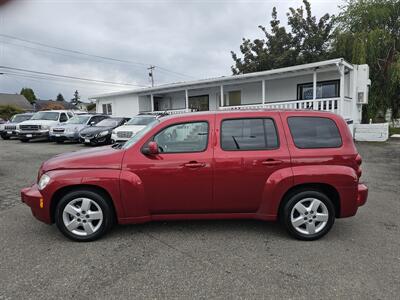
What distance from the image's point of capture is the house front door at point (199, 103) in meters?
19.3

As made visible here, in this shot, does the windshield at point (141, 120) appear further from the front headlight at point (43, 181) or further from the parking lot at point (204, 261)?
the front headlight at point (43, 181)

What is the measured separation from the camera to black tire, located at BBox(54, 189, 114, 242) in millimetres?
3510

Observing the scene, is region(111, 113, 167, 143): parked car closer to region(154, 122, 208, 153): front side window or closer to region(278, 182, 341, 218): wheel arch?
region(154, 122, 208, 153): front side window

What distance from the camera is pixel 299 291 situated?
8.39 feet

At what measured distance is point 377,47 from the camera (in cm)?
1517

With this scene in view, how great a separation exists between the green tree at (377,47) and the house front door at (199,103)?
28.4 feet

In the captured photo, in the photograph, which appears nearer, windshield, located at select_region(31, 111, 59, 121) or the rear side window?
the rear side window

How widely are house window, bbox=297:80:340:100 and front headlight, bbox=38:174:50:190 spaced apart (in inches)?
554

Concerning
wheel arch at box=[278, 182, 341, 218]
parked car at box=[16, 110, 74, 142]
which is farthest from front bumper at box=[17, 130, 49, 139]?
wheel arch at box=[278, 182, 341, 218]

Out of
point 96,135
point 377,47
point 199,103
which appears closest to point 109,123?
point 96,135

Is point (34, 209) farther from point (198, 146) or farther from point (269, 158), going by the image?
point (269, 158)

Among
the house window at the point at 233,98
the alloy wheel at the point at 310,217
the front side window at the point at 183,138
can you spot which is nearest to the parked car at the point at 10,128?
the house window at the point at 233,98

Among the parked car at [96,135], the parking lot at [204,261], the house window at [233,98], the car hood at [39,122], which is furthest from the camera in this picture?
the house window at [233,98]

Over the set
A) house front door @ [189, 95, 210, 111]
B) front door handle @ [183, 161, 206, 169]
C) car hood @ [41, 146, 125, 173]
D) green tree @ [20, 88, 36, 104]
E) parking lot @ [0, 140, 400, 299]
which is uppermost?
green tree @ [20, 88, 36, 104]
